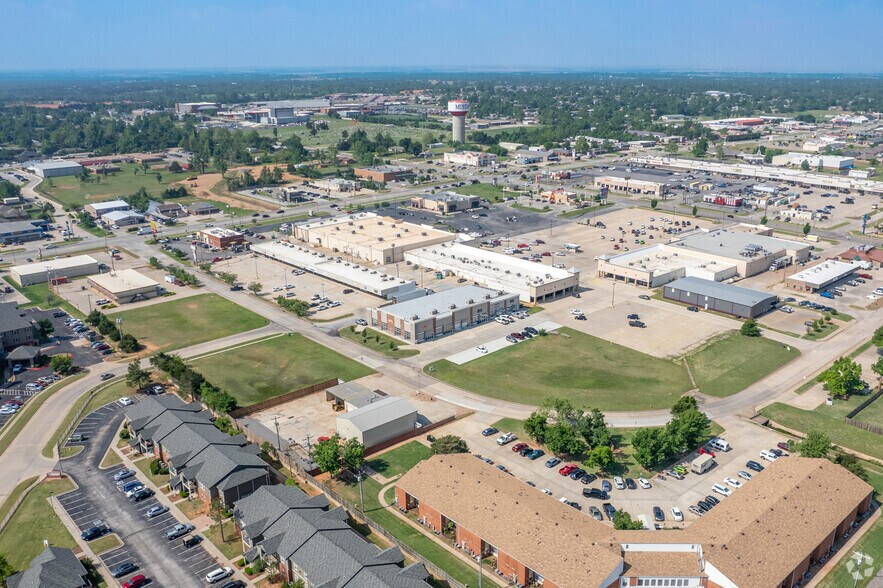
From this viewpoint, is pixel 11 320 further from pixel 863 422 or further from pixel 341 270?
pixel 863 422

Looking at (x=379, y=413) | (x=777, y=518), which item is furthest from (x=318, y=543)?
(x=777, y=518)

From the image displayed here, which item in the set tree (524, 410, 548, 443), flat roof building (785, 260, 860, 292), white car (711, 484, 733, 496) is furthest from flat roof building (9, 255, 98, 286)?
flat roof building (785, 260, 860, 292)

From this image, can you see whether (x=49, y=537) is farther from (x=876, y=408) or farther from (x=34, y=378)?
(x=876, y=408)

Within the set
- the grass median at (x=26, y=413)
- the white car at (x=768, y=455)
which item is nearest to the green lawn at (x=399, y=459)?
the white car at (x=768, y=455)

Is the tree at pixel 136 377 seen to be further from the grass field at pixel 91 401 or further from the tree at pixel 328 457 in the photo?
the tree at pixel 328 457

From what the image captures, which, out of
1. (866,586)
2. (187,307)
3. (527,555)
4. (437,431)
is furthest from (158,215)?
(866,586)

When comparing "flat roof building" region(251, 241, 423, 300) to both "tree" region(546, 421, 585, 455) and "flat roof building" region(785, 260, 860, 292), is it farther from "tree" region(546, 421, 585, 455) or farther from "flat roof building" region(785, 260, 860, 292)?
"flat roof building" region(785, 260, 860, 292)
